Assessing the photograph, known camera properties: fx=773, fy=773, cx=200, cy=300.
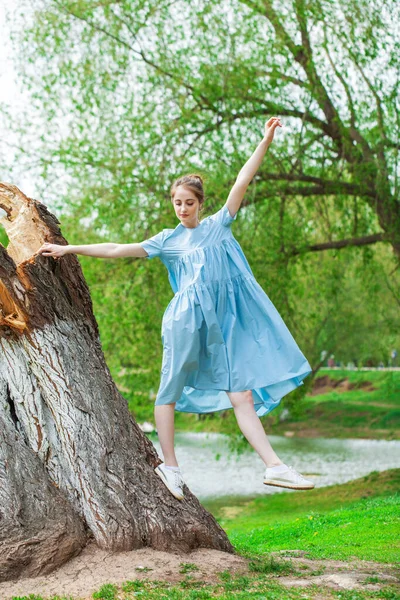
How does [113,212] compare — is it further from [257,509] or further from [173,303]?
[173,303]

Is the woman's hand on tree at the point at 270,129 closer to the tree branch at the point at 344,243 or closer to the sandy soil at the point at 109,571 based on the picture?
the sandy soil at the point at 109,571

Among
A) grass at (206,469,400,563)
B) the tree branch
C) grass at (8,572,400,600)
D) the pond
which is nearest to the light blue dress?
grass at (8,572,400,600)

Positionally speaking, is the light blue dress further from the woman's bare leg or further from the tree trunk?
the tree trunk

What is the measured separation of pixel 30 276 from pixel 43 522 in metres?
1.38

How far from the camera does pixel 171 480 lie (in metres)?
4.44

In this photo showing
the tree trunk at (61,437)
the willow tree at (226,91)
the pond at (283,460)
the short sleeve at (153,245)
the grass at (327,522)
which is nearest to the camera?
the tree trunk at (61,437)

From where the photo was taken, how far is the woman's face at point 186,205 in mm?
4344

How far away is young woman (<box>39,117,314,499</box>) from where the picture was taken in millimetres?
4297

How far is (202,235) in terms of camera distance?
14.7ft

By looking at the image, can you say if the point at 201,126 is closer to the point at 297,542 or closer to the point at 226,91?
the point at 226,91

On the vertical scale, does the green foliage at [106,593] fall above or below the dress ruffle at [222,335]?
below

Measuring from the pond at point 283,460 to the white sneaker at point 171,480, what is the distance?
987cm

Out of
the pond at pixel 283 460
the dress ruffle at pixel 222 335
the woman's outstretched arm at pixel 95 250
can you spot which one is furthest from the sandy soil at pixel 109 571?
the pond at pixel 283 460

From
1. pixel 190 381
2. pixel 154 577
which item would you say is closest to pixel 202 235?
pixel 190 381
